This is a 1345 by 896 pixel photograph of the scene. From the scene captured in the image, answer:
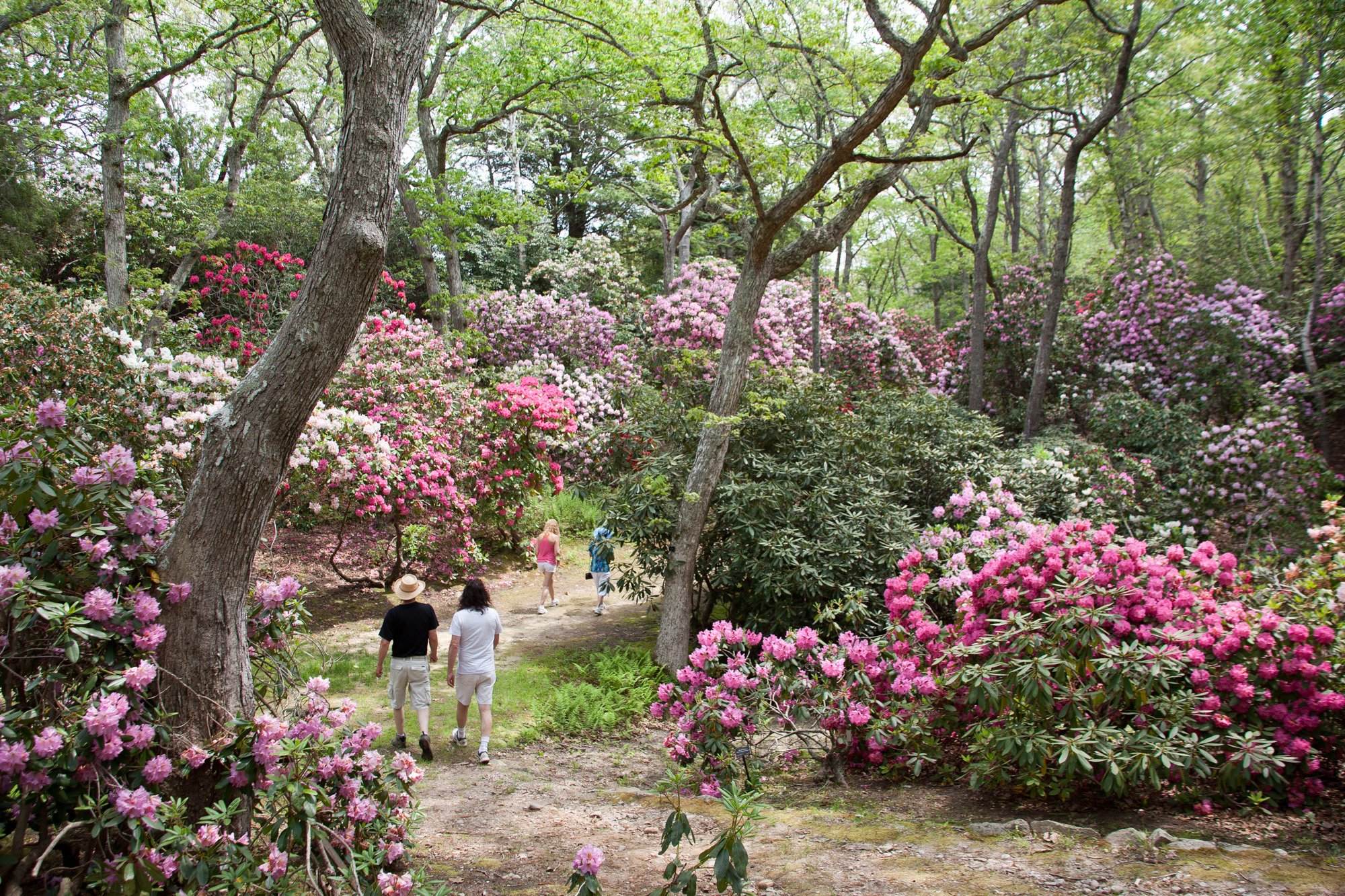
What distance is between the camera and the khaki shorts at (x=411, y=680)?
5.60m

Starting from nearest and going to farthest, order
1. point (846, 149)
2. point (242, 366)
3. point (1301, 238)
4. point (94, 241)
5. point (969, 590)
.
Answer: point (969, 590)
point (846, 149)
point (242, 366)
point (1301, 238)
point (94, 241)

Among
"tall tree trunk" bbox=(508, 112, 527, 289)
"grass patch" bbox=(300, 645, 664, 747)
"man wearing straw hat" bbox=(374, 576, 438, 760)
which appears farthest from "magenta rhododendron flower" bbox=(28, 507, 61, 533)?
"tall tree trunk" bbox=(508, 112, 527, 289)

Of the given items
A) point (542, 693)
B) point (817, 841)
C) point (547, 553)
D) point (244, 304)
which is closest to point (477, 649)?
point (542, 693)

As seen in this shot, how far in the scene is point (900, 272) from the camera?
3403 cm

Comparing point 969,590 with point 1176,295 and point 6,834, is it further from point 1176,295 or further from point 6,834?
point 1176,295

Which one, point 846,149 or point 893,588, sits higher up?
point 846,149

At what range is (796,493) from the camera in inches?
324

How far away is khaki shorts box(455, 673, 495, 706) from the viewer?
18.9ft

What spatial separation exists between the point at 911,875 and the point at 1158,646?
195 cm

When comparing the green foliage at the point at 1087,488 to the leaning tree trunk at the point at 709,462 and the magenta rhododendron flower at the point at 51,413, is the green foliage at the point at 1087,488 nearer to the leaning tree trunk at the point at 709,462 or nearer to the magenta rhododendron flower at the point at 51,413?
the leaning tree trunk at the point at 709,462

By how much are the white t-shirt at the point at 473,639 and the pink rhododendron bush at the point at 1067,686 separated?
63.6 inches

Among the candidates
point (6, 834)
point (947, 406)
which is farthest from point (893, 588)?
point (947, 406)

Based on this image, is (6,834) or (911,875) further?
(911,875)

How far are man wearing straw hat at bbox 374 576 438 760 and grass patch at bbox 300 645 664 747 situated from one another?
0.47 m
